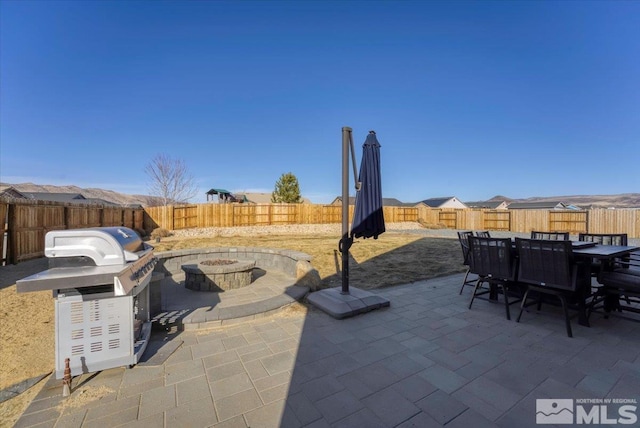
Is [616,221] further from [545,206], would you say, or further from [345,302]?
[545,206]

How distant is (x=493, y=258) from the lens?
3.71 meters

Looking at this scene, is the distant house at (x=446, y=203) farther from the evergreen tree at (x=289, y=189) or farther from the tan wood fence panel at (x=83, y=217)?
the tan wood fence panel at (x=83, y=217)

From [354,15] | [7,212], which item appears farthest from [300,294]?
[354,15]

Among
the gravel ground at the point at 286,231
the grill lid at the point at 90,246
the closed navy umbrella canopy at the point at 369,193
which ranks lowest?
the gravel ground at the point at 286,231

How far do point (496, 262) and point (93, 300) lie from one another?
456 centimetres

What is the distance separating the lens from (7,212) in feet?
21.4

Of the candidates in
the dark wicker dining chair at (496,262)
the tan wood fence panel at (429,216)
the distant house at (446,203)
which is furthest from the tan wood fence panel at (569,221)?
the distant house at (446,203)

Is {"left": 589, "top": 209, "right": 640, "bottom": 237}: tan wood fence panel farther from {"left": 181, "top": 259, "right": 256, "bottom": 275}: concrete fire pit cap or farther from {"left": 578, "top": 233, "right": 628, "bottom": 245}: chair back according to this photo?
{"left": 181, "top": 259, "right": 256, "bottom": 275}: concrete fire pit cap

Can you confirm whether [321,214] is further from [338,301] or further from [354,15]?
[338,301]

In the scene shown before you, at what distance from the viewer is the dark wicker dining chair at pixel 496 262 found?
357 cm

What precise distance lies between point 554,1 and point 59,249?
36.9 feet

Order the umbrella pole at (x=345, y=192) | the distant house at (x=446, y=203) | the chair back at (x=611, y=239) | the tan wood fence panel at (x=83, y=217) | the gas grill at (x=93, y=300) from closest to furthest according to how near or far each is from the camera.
Result: the gas grill at (x=93, y=300) → the umbrella pole at (x=345, y=192) → the chair back at (x=611, y=239) → the tan wood fence panel at (x=83, y=217) → the distant house at (x=446, y=203)

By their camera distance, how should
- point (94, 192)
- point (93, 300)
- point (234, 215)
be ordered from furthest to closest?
point (94, 192), point (234, 215), point (93, 300)

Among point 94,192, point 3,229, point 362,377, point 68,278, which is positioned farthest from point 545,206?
point 94,192
